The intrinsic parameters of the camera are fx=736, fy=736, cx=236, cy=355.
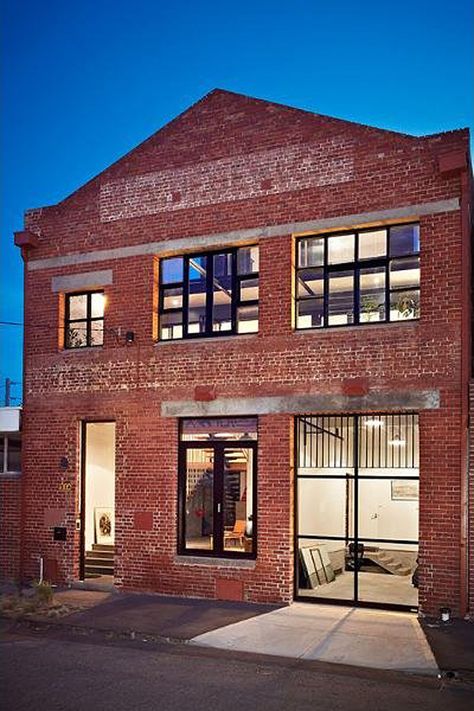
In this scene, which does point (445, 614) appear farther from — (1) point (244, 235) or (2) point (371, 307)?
(1) point (244, 235)

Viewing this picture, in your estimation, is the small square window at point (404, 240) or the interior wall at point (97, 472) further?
the interior wall at point (97, 472)

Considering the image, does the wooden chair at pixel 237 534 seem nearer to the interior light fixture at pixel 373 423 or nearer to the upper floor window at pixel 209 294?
the interior light fixture at pixel 373 423

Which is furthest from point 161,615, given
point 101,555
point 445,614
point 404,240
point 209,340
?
point 404,240

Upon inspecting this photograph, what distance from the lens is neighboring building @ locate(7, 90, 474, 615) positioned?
12.4 m

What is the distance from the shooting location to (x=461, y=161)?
12039 millimetres

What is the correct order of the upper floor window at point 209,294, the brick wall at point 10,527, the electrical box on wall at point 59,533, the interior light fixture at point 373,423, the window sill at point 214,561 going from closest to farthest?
the interior light fixture at point 373,423 < the window sill at point 214,561 < the upper floor window at point 209,294 < the electrical box on wall at point 59,533 < the brick wall at point 10,527

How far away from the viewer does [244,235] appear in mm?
14133

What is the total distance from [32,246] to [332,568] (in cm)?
946

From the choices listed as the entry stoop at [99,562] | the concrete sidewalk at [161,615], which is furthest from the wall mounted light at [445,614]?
the entry stoop at [99,562]

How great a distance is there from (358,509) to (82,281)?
7512mm

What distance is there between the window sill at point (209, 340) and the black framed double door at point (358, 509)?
6.13 feet

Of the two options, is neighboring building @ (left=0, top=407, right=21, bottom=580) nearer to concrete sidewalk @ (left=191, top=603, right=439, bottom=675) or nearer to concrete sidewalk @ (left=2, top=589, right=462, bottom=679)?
concrete sidewalk @ (left=2, top=589, right=462, bottom=679)

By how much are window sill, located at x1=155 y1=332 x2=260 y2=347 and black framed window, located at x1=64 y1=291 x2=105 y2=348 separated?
5.50ft

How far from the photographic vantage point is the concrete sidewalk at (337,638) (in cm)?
966
